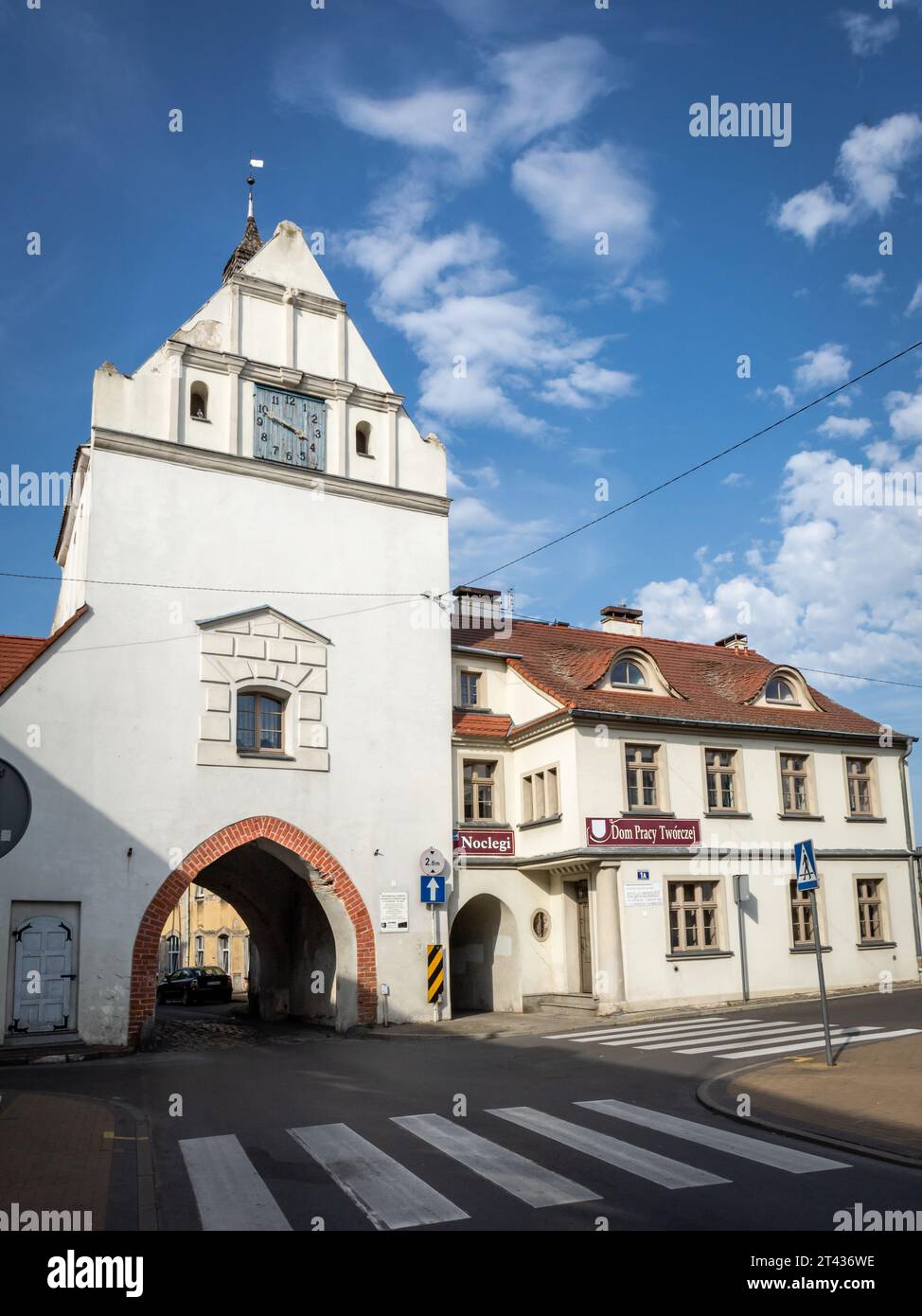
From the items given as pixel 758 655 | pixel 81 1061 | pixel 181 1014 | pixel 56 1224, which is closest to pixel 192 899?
pixel 181 1014

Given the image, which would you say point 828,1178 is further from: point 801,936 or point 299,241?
point 299,241

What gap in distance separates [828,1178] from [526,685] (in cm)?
1846

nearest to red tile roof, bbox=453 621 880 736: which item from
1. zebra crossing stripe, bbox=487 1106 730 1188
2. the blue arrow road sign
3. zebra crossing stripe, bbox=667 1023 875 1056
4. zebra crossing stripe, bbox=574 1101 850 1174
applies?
the blue arrow road sign

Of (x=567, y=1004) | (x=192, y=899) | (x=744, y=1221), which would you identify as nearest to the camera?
(x=744, y=1221)

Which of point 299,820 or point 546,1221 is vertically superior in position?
point 299,820

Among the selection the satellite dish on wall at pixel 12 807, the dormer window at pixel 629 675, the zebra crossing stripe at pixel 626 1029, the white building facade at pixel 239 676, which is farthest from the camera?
the dormer window at pixel 629 675

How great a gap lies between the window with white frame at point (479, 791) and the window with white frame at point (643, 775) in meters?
3.34

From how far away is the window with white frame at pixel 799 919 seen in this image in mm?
25938

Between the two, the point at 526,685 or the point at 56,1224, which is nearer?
the point at 56,1224

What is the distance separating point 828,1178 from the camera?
801 centimetres

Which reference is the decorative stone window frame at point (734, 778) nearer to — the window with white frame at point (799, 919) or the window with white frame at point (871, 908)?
the window with white frame at point (799, 919)

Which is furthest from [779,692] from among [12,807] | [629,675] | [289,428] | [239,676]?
[12,807]

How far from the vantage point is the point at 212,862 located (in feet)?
68.8

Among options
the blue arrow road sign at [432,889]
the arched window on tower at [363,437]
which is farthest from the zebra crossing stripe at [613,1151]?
the arched window on tower at [363,437]
